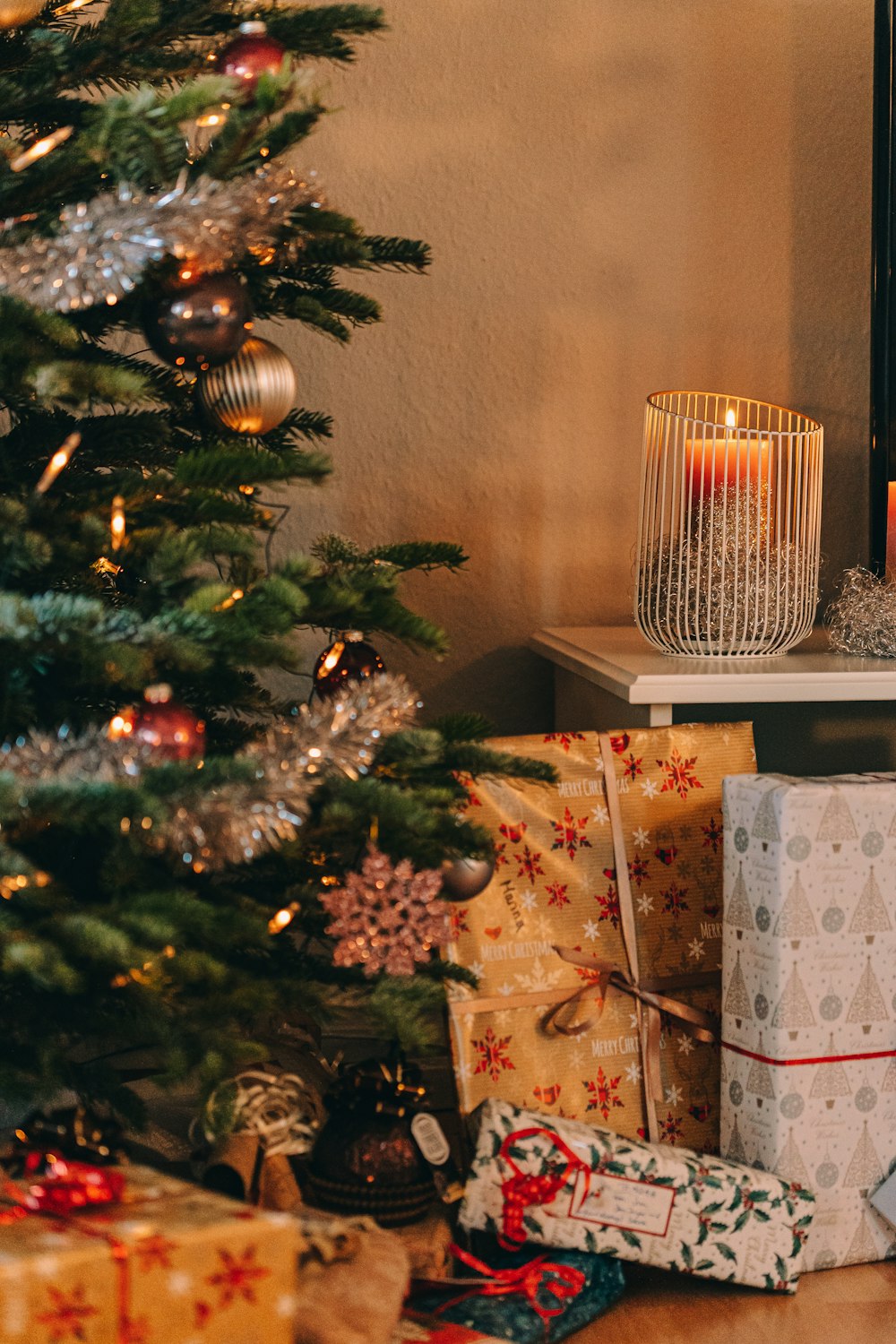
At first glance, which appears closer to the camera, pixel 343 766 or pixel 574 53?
pixel 343 766

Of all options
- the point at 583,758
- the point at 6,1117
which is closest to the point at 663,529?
the point at 583,758

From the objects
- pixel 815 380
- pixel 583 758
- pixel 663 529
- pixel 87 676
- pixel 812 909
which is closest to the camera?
pixel 87 676

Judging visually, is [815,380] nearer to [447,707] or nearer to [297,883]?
[447,707]

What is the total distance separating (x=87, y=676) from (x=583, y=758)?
1.78 ft

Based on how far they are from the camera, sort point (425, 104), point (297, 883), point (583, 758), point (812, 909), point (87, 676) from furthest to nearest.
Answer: point (425, 104), point (583, 758), point (812, 909), point (297, 883), point (87, 676)

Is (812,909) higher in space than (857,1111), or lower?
higher

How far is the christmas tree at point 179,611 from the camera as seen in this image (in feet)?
2.65

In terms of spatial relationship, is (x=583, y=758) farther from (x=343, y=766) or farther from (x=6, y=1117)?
(x=6, y=1117)

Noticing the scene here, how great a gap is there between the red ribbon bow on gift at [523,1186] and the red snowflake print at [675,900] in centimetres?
28

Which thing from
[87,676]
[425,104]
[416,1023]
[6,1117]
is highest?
[425,104]

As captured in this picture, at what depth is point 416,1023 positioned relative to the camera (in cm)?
89

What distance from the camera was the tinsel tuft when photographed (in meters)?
1.36

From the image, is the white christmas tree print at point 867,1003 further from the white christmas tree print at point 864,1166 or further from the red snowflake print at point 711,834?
the red snowflake print at point 711,834

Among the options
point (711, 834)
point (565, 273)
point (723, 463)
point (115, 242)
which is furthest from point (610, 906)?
point (565, 273)
